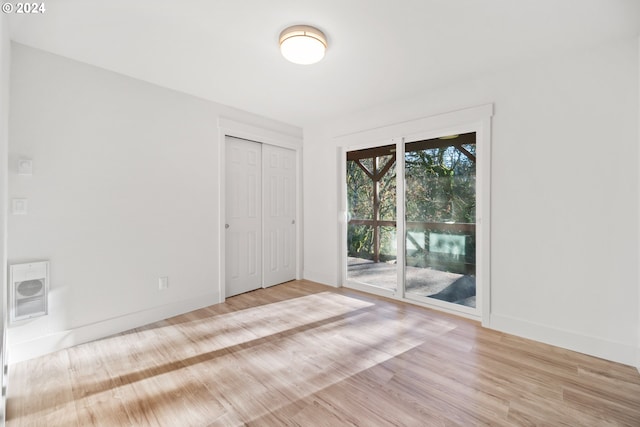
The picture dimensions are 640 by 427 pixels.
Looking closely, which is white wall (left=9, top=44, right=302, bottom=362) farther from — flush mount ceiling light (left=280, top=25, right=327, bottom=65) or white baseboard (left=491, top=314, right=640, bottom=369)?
white baseboard (left=491, top=314, right=640, bottom=369)

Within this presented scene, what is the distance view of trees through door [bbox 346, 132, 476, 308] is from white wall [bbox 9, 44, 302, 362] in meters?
Answer: 1.94

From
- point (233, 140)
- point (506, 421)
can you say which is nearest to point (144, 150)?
point (233, 140)

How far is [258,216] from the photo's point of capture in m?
4.01

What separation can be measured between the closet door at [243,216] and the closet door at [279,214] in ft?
0.38

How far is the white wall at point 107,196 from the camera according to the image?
7.36 ft

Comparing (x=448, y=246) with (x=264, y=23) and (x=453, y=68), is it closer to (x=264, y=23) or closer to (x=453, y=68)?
(x=453, y=68)

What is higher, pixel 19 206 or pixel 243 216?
pixel 19 206

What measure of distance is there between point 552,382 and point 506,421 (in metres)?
0.65

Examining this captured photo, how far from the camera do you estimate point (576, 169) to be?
236 centimetres

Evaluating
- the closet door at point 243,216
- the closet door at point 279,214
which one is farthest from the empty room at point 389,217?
the closet door at point 279,214

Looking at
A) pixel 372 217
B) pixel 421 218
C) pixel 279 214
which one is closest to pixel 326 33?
pixel 421 218

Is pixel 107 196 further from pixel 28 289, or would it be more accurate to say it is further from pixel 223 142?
pixel 223 142

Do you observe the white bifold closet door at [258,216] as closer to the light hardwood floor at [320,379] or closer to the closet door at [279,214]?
the closet door at [279,214]

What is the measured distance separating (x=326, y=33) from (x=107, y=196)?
2.40 metres
